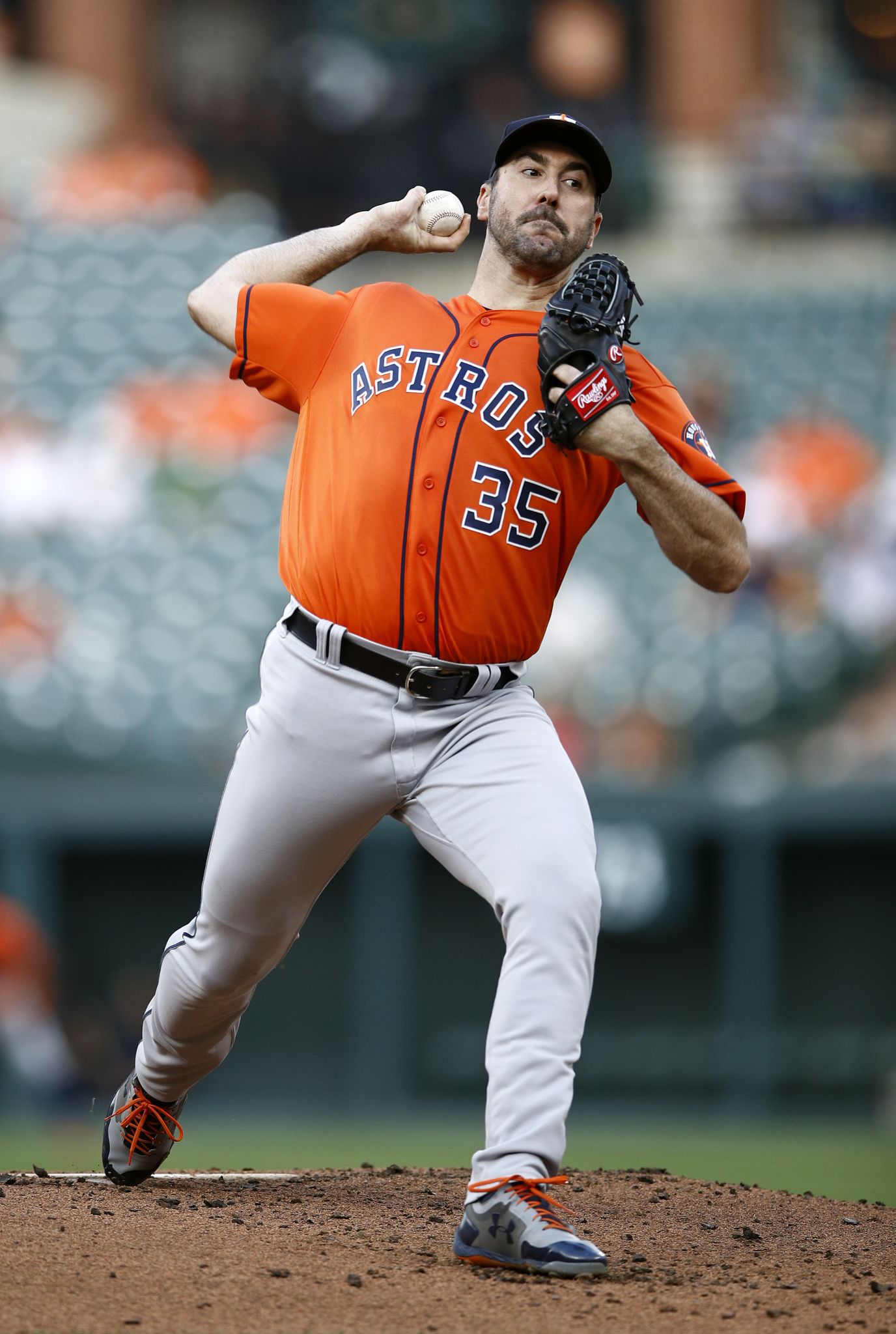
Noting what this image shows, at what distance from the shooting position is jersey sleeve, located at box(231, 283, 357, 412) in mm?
3066

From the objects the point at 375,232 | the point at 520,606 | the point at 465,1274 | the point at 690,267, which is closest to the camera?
the point at 465,1274

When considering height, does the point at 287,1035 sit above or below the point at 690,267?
below

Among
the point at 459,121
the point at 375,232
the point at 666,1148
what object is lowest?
the point at 666,1148

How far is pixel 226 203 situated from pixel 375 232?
1082 cm

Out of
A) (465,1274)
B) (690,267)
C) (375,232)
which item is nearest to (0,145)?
(690,267)

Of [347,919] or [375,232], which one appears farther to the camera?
[347,919]

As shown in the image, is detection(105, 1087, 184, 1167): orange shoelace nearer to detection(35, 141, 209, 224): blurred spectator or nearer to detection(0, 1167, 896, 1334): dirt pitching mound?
detection(0, 1167, 896, 1334): dirt pitching mound

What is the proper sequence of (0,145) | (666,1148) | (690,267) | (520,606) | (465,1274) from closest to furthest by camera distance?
(465,1274), (520,606), (666,1148), (690,267), (0,145)

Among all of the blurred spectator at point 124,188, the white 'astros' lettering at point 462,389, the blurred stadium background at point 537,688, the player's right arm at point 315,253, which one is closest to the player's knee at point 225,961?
the white 'astros' lettering at point 462,389

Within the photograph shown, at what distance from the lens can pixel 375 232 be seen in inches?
123

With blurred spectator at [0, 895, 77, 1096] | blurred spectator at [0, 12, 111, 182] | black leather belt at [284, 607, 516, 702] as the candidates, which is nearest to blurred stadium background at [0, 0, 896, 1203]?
blurred spectator at [0, 895, 77, 1096]

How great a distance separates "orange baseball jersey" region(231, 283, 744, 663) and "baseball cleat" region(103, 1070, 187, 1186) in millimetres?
1027

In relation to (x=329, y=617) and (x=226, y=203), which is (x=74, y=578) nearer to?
(x=226, y=203)

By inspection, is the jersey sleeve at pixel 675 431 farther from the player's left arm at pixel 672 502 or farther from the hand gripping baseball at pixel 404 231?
the hand gripping baseball at pixel 404 231
